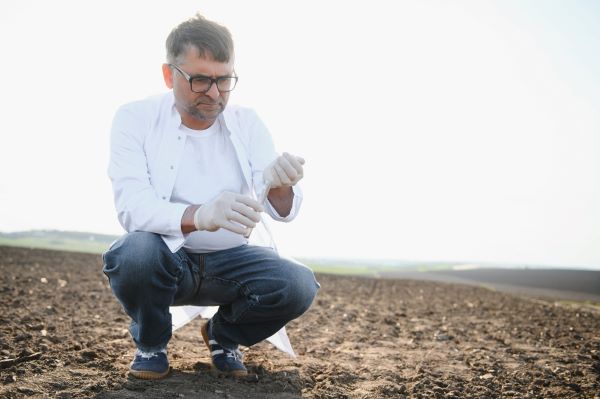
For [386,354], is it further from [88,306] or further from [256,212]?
[88,306]

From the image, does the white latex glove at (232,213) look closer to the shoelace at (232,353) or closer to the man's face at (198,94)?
the man's face at (198,94)

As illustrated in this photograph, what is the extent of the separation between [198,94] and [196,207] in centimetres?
61

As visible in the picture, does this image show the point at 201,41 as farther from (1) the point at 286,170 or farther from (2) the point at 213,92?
(1) the point at 286,170

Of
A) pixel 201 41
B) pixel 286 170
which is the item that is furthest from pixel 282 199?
pixel 201 41

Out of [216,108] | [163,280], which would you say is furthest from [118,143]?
[163,280]

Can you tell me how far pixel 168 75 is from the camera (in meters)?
2.72

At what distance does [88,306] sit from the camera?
497 cm

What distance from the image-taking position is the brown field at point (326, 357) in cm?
245

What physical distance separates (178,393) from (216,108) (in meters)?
1.38

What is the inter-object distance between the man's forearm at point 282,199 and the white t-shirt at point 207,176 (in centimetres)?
23

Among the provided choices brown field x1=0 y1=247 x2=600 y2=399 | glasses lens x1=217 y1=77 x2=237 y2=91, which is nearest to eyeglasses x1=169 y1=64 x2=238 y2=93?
glasses lens x1=217 y1=77 x2=237 y2=91

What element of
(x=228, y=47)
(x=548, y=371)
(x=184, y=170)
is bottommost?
(x=548, y=371)

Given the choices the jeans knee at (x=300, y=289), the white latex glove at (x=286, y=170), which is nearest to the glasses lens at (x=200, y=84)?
the white latex glove at (x=286, y=170)

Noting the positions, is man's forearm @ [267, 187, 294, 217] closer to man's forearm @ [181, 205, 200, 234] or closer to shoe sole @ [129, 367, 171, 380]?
man's forearm @ [181, 205, 200, 234]
